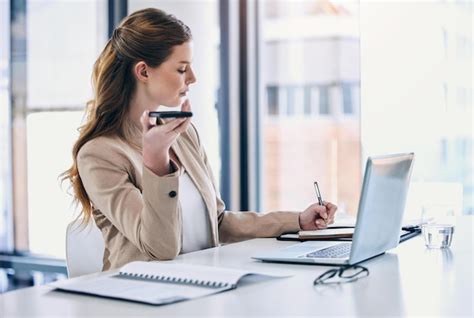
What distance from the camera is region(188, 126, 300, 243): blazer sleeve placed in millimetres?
2182

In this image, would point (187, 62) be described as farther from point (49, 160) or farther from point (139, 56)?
point (49, 160)

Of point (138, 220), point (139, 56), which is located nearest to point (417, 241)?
point (138, 220)

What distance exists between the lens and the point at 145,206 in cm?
174

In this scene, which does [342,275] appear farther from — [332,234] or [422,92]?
[422,92]

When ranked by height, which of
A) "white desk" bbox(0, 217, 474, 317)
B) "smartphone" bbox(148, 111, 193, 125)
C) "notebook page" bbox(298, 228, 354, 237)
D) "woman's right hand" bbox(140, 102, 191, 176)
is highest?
"smartphone" bbox(148, 111, 193, 125)

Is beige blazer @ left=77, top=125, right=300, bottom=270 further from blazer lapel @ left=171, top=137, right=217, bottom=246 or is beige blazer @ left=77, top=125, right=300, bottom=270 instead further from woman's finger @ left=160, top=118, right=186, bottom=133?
woman's finger @ left=160, top=118, right=186, bottom=133

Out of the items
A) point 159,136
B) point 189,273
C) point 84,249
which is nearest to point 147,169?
point 159,136

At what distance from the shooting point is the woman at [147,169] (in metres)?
1.76

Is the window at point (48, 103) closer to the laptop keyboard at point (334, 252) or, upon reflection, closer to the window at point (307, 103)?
the window at point (307, 103)

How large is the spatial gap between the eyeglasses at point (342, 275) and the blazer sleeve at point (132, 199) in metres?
0.43

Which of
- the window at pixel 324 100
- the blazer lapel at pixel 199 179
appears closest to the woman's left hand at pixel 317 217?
the blazer lapel at pixel 199 179

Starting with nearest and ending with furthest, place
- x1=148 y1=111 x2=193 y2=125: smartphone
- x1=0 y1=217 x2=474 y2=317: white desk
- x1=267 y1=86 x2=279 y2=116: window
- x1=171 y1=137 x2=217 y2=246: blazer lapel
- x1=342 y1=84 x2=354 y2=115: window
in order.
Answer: x1=0 y1=217 x2=474 y2=317: white desk, x1=148 y1=111 x2=193 y2=125: smartphone, x1=171 y1=137 x2=217 y2=246: blazer lapel, x1=342 y1=84 x2=354 y2=115: window, x1=267 y1=86 x2=279 y2=116: window

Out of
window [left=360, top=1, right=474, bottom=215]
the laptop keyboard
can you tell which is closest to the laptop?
the laptop keyboard

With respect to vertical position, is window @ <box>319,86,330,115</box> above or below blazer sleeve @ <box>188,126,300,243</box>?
above
